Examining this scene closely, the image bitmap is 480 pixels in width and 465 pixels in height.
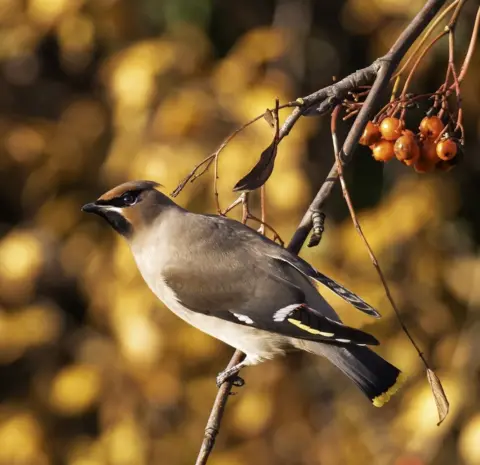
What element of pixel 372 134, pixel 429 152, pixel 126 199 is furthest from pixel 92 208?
pixel 429 152

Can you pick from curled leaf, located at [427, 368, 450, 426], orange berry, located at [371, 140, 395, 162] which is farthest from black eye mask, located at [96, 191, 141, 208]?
curled leaf, located at [427, 368, 450, 426]

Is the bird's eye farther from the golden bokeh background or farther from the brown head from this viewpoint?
the golden bokeh background

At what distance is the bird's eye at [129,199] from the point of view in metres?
2.55

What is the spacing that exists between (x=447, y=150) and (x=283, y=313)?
48cm

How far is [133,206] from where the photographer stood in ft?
8.42

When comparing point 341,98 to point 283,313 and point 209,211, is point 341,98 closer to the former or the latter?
point 283,313

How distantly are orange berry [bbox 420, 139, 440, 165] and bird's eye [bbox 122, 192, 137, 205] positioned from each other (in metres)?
0.69

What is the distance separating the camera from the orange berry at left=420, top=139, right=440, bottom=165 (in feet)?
7.34

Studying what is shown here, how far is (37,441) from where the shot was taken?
4.43 m

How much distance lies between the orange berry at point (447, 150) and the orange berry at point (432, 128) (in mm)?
55

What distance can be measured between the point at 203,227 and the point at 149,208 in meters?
0.14

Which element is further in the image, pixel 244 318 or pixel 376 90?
pixel 244 318

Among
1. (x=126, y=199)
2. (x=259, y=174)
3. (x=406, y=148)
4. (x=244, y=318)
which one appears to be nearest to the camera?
(x=259, y=174)

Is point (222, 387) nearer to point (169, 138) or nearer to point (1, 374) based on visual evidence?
point (169, 138)
